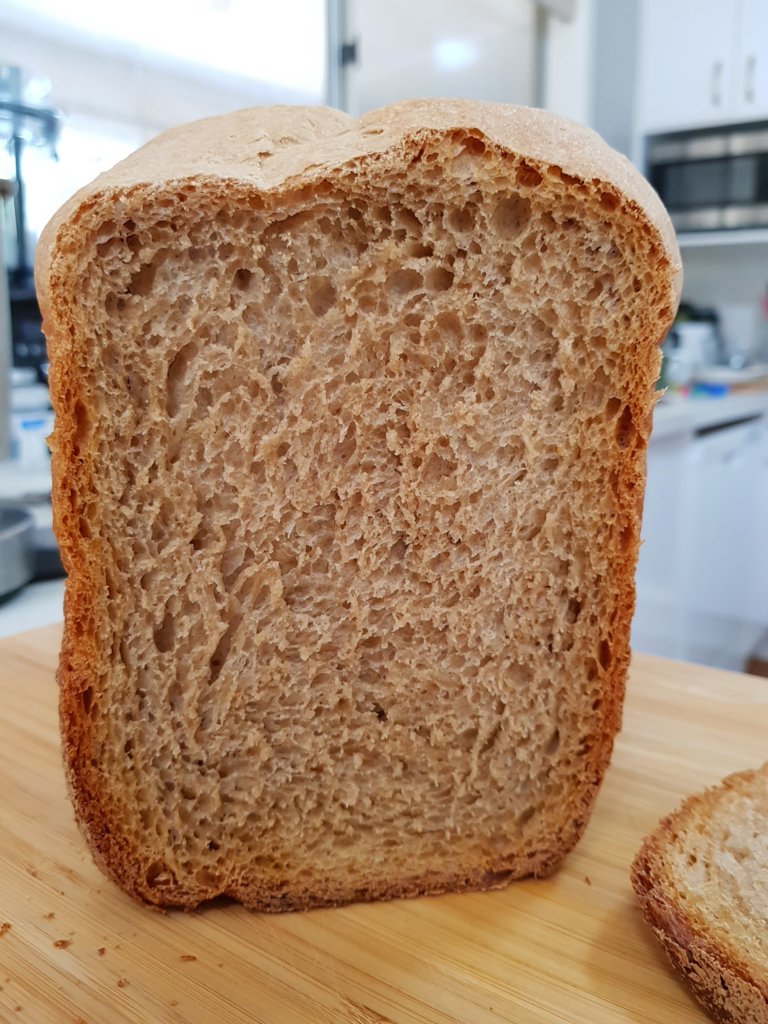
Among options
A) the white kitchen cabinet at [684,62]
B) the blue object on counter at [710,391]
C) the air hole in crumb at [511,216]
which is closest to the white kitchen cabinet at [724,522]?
the blue object on counter at [710,391]

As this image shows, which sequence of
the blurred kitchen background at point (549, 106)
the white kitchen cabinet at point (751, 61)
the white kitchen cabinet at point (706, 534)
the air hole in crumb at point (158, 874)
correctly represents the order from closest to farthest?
the air hole in crumb at point (158, 874), the blurred kitchen background at point (549, 106), the white kitchen cabinet at point (706, 534), the white kitchen cabinet at point (751, 61)

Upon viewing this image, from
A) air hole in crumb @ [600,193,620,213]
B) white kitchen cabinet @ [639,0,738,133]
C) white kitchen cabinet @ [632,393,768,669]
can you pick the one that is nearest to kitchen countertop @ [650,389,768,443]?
white kitchen cabinet @ [632,393,768,669]

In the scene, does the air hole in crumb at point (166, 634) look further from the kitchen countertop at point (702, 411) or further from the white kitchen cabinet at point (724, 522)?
Result: the white kitchen cabinet at point (724, 522)

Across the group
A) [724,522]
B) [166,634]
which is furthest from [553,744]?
[724,522]

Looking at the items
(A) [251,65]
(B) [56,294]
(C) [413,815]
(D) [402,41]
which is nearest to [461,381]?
(B) [56,294]

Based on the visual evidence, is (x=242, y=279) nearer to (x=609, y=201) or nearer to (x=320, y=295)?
(x=320, y=295)

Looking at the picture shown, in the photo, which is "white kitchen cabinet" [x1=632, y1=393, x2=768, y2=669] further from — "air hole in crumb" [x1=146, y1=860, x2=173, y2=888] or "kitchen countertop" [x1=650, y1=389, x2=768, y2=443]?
"air hole in crumb" [x1=146, y1=860, x2=173, y2=888]

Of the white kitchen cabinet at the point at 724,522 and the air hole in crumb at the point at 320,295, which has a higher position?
the air hole in crumb at the point at 320,295

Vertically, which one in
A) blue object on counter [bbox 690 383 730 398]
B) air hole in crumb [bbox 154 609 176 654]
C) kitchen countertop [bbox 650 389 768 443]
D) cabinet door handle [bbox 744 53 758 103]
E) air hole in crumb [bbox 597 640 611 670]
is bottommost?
air hole in crumb [bbox 597 640 611 670]
